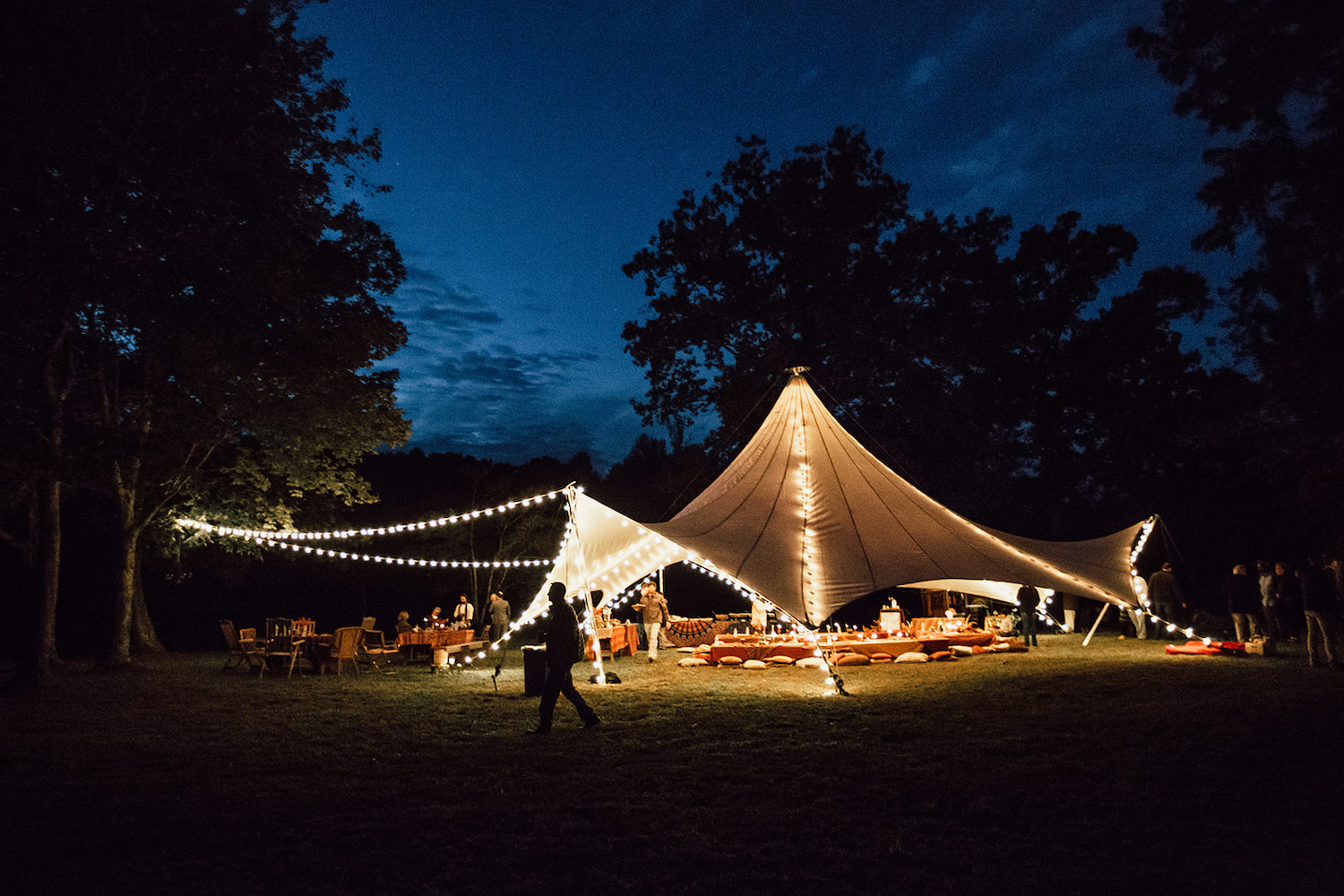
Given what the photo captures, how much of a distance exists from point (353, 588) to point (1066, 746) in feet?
57.2

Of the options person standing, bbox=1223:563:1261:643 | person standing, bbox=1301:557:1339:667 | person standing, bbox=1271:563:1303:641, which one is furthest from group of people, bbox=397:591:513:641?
person standing, bbox=1271:563:1303:641

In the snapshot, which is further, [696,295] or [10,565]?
[696,295]

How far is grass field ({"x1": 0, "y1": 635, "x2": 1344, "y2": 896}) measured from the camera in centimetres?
309

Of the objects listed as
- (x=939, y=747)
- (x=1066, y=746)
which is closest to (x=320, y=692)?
(x=939, y=747)

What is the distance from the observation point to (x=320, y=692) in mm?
8680

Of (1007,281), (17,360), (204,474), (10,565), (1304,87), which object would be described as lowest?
(10,565)

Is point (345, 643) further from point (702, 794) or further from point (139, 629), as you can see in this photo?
point (702, 794)

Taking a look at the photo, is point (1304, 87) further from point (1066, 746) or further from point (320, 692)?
point (320, 692)

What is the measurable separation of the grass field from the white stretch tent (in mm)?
1223

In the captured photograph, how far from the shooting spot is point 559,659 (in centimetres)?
627

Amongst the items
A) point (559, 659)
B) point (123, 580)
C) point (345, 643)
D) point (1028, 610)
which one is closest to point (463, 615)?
point (345, 643)

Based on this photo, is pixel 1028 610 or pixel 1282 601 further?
pixel 1028 610

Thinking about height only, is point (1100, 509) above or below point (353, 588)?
above

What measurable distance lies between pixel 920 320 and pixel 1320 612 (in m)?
12.5
